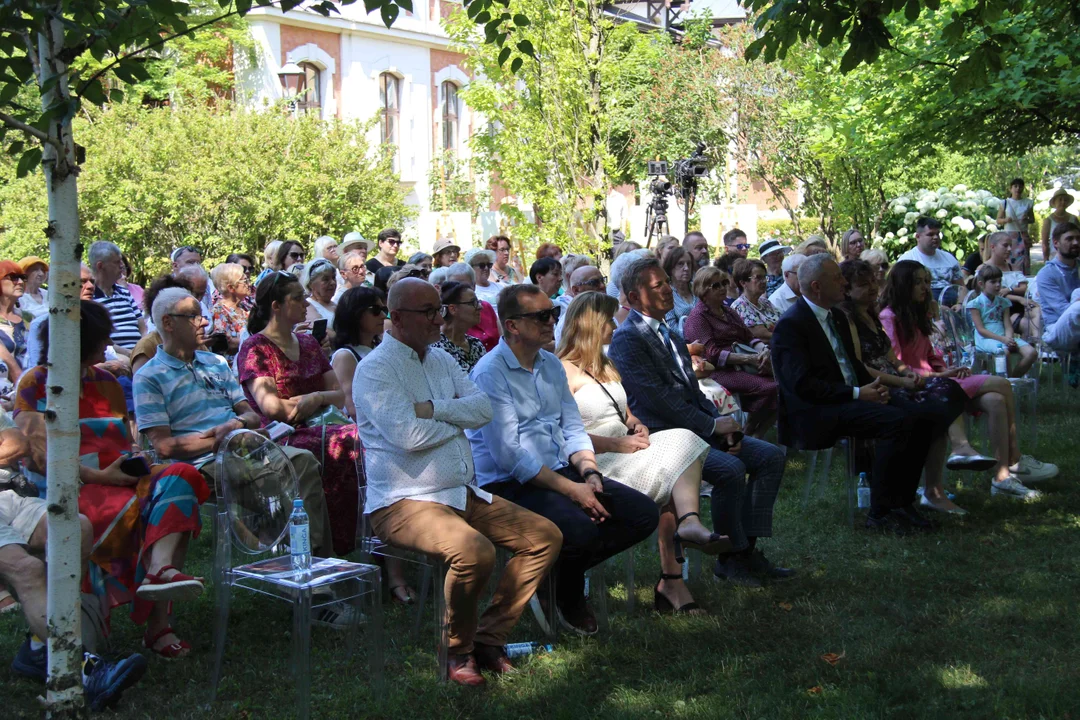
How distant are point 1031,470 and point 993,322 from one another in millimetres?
2863

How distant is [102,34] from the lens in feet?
12.9

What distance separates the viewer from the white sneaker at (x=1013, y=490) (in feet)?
24.0

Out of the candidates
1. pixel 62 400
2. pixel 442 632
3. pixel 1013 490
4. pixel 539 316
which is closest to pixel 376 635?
pixel 442 632

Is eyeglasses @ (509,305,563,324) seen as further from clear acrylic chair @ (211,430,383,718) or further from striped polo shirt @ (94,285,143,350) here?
striped polo shirt @ (94,285,143,350)

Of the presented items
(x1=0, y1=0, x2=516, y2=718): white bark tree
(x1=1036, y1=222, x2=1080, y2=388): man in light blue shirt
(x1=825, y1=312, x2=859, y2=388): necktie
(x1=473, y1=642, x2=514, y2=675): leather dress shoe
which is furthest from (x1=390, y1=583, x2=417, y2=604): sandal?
(x1=1036, y1=222, x2=1080, y2=388): man in light blue shirt

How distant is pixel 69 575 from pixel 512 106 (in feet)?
49.3

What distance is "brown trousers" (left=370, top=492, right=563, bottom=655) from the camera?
4.52 meters

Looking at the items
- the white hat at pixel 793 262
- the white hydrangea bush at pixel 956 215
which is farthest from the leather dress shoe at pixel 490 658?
the white hydrangea bush at pixel 956 215

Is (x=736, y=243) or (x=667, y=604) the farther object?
(x=736, y=243)

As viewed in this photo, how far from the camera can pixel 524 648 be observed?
4.93 meters

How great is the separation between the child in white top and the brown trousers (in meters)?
6.35

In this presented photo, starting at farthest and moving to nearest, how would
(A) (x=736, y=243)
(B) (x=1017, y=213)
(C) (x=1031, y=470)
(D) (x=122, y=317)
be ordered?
(B) (x=1017, y=213) → (A) (x=736, y=243) → (D) (x=122, y=317) → (C) (x=1031, y=470)

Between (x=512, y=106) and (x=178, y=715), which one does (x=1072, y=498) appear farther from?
(x=512, y=106)

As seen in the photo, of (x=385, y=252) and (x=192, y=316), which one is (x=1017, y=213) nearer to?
(x=385, y=252)
